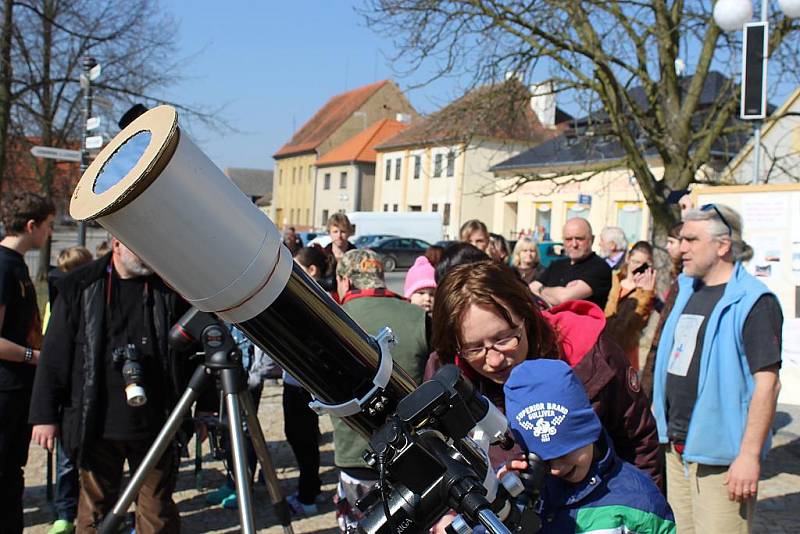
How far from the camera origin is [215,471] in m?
5.61

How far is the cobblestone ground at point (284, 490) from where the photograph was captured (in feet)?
15.0

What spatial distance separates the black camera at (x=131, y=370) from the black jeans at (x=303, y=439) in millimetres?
1595

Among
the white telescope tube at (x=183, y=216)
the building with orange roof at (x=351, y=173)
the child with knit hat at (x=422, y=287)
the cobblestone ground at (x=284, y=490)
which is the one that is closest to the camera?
the white telescope tube at (x=183, y=216)

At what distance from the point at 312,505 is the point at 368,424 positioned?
3797mm

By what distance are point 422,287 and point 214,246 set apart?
11.4 feet

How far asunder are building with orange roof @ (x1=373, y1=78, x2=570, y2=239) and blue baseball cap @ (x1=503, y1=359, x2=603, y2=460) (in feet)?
32.2

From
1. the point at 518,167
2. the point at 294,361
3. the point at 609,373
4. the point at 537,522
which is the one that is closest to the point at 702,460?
the point at 609,373

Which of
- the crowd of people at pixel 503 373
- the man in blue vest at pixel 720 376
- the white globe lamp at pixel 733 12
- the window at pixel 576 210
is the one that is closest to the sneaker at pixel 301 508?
the crowd of people at pixel 503 373

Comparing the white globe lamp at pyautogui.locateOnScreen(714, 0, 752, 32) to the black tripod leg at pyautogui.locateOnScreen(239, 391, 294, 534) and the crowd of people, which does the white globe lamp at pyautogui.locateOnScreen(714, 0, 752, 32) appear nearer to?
the crowd of people

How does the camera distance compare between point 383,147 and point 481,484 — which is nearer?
point 481,484

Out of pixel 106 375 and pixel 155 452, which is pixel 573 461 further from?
pixel 106 375

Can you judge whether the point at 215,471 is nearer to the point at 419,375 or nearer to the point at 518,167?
the point at 419,375

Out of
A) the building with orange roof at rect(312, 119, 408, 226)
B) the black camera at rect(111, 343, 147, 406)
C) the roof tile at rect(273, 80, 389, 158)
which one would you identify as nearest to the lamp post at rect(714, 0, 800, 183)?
the black camera at rect(111, 343, 147, 406)

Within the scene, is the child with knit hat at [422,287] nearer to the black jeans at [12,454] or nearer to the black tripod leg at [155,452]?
the black tripod leg at [155,452]
